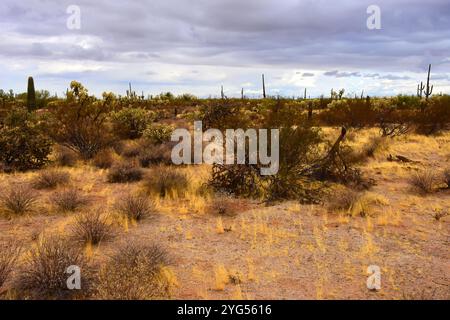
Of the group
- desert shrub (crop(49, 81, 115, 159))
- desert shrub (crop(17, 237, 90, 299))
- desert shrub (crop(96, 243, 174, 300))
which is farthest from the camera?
desert shrub (crop(49, 81, 115, 159))

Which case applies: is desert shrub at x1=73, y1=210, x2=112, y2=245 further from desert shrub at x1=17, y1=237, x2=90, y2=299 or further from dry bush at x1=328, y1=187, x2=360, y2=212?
dry bush at x1=328, y1=187, x2=360, y2=212

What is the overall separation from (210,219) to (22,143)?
324 inches

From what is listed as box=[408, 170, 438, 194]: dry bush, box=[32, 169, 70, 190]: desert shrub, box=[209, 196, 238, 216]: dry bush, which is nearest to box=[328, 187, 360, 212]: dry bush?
box=[209, 196, 238, 216]: dry bush

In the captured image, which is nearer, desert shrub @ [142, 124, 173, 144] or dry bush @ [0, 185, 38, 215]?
dry bush @ [0, 185, 38, 215]

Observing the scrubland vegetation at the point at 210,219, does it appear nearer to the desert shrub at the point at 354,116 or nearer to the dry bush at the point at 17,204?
the dry bush at the point at 17,204

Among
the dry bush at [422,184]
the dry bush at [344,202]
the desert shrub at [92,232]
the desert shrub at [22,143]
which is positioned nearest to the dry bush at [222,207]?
the dry bush at [344,202]

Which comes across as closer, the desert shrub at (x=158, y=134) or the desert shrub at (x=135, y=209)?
the desert shrub at (x=135, y=209)

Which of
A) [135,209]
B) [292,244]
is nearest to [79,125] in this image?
[135,209]

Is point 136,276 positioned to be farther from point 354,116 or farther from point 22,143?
point 354,116

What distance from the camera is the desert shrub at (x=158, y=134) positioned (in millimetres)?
17562

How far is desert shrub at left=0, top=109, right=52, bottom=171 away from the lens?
1364 cm

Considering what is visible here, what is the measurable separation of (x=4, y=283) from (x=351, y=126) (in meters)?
21.8

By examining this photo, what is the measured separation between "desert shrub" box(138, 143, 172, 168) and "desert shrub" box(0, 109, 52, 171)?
3106 mm

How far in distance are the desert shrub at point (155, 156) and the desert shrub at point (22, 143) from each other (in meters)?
3.11
